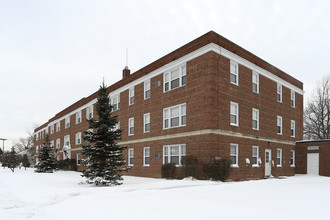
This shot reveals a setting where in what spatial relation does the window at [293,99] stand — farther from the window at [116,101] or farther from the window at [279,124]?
the window at [116,101]

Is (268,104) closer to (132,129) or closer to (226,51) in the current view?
(226,51)

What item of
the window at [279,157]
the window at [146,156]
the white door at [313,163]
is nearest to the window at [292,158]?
the white door at [313,163]

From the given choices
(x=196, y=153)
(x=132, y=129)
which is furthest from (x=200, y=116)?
(x=132, y=129)

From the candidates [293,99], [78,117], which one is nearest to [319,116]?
[293,99]

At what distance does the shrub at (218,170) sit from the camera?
54.8ft

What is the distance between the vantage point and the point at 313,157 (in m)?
25.5

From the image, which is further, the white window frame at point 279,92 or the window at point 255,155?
the white window frame at point 279,92

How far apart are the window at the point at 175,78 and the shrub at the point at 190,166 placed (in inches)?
212

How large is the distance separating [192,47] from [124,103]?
35.4 ft

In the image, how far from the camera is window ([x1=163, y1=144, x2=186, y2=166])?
780 inches

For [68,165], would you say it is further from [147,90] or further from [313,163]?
[313,163]

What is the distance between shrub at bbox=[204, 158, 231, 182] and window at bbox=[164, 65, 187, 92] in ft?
20.4

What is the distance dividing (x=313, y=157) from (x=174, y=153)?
13453 millimetres

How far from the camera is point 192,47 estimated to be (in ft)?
64.4
